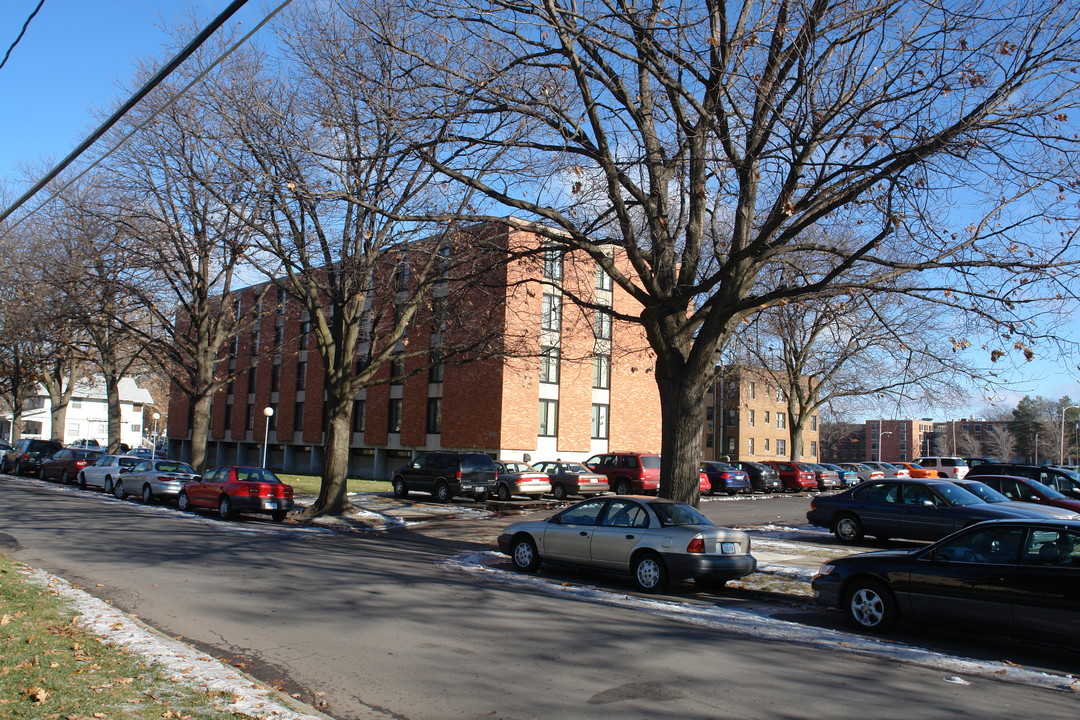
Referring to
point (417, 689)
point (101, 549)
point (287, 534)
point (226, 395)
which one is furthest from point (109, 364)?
point (417, 689)

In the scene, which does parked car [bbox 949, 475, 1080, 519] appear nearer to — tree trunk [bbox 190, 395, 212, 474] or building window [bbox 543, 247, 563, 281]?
building window [bbox 543, 247, 563, 281]

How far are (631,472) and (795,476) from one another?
1189 centimetres

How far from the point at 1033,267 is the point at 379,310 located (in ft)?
54.2

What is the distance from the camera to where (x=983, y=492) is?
17484mm

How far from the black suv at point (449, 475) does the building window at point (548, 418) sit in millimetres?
9906

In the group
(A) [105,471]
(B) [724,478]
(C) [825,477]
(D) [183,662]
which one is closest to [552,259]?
(D) [183,662]

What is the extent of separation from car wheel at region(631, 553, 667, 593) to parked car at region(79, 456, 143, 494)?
23.6 metres

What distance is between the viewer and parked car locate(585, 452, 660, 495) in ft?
101

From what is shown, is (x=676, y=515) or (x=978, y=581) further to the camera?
(x=676, y=515)

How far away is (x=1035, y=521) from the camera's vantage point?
8406 millimetres

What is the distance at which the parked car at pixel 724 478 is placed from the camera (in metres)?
34.8

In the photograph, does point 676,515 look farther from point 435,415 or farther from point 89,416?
point 89,416

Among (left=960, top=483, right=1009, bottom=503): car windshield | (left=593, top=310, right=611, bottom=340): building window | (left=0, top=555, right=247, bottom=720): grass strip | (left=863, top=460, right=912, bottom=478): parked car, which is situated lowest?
(left=0, top=555, right=247, bottom=720): grass strip

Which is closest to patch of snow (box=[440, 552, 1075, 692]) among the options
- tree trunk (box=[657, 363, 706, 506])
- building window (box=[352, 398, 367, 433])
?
tree trunk (box=[657, 363, 706, 506])
